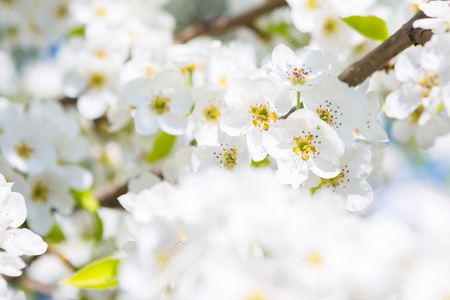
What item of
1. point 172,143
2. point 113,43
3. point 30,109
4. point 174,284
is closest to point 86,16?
point 113,43

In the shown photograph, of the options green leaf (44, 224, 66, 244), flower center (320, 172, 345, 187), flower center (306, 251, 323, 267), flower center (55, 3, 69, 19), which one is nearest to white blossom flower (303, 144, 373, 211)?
flower center (320, 172, 345, 187)

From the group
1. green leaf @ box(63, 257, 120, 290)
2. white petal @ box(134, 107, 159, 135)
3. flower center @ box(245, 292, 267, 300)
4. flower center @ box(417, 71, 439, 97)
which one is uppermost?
flower center @ box(417, 71, 439, 97)

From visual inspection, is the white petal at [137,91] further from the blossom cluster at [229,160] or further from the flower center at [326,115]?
the flower center at [326,115]

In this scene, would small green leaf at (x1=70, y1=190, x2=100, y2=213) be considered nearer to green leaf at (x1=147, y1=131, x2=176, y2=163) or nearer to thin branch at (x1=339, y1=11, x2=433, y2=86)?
green leaf at (x1=147, y1=131, x2=176, y2=163)

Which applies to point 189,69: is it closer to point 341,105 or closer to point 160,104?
point 160,104

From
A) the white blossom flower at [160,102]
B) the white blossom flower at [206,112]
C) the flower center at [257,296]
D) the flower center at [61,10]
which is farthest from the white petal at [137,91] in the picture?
the flower center at [61,10]

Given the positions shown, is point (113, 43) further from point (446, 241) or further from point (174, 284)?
point (446, 241)
